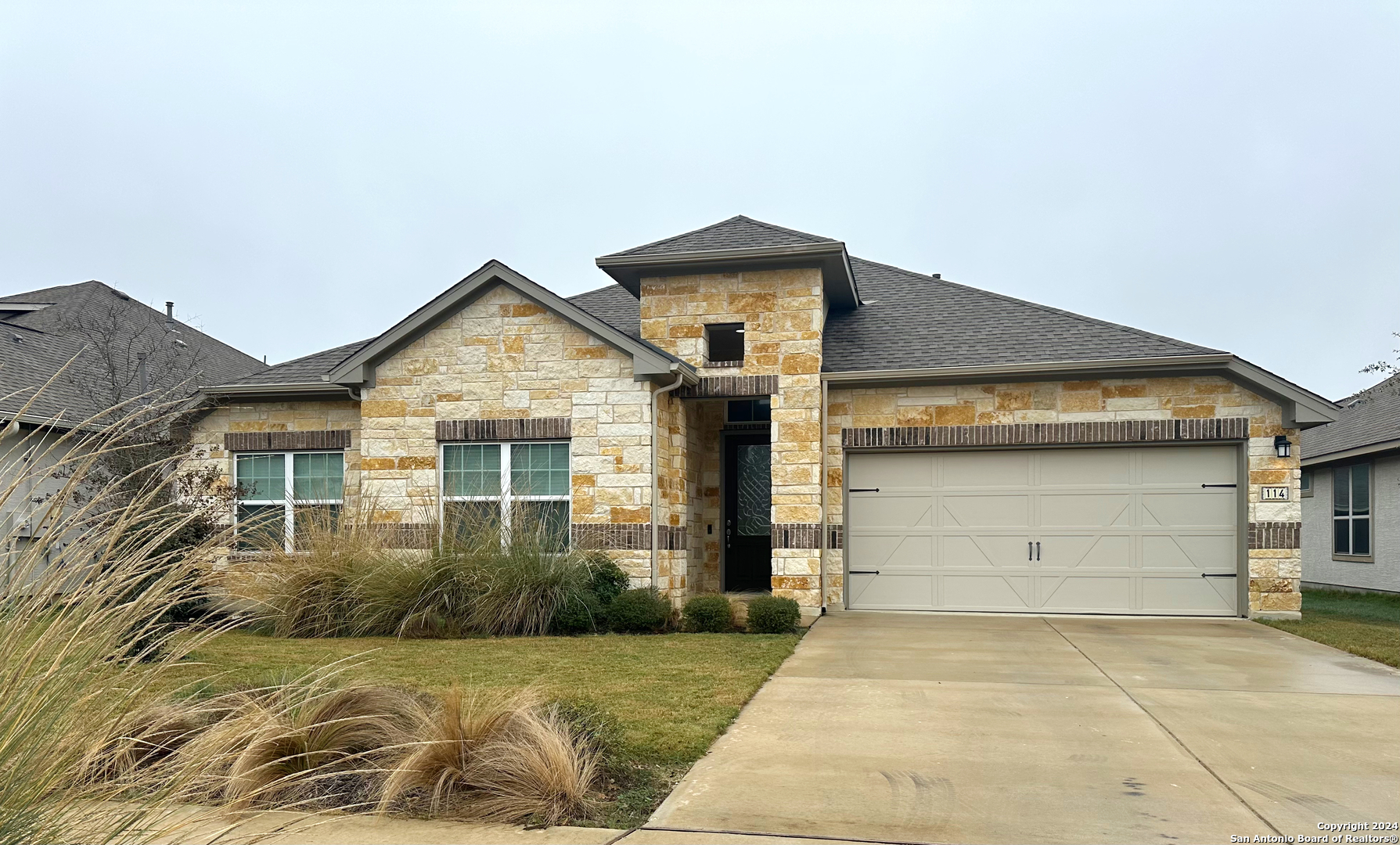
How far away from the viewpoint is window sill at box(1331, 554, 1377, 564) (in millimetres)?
18712

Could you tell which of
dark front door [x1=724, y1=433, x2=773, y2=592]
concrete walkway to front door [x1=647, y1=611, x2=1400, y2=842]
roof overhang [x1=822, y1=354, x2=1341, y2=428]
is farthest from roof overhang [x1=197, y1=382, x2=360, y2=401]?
concrete walkway to front door [x1=647, y1=611, x2=1400, y2=842]

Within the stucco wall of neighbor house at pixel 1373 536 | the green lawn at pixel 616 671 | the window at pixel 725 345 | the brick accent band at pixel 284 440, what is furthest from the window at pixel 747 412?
the stucco wall of neighbor house at pixel 1373 536

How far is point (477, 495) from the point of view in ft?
42.7

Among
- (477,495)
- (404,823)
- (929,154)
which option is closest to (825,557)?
(477,495)

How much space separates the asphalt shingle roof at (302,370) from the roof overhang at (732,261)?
3734 millimetres

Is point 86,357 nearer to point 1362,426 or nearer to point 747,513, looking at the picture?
point 747,513

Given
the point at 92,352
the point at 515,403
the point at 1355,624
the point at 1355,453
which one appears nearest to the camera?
the point at 1355,624

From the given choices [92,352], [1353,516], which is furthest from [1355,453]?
[92,352]

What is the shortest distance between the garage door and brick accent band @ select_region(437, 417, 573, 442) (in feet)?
12.9

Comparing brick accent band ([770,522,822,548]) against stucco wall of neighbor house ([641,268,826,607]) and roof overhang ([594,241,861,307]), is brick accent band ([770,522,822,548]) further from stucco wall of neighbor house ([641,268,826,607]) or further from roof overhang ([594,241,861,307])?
roof overhang ([594,241,861,307])

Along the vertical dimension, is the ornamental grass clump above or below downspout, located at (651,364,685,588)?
below

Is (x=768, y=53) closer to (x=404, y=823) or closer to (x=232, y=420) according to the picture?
(x=232, y=420)

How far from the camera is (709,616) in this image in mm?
11656

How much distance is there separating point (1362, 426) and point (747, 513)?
12502 millimetres
